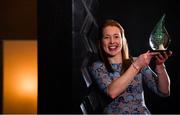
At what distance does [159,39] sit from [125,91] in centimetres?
38

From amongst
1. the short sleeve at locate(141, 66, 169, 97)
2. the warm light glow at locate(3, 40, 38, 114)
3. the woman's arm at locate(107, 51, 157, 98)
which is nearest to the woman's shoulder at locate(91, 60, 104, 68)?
the woman's arm at locate(107, 51, 157, 98)

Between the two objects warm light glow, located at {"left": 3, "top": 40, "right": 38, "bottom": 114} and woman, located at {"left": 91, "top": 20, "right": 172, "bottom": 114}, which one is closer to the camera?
woman, located at {"left": 91, "top": 20, "right": 172, "bottom": 114}

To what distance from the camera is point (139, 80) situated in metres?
2.18

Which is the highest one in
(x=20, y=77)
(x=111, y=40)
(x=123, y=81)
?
(x=111, y=40)

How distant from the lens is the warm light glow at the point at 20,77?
12.6 feet

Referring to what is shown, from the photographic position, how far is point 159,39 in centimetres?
219

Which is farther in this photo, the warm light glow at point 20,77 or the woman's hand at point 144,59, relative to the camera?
the warm light glow at point 20,77

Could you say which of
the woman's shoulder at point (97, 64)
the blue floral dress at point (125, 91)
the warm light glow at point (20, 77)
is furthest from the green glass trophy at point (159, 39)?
the warm light glow at point (20, 77)

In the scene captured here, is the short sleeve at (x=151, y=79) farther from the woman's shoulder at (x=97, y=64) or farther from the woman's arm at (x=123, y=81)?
the woman's shoulder at (x=97, y=64)

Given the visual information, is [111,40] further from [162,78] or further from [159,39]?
[162,78]

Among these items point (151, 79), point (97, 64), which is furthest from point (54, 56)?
point (151, 79)

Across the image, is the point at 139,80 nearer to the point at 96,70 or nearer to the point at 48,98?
the point at 96,70

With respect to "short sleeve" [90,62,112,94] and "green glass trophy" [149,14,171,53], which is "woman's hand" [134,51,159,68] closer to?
"green glass trophy" [149,14,171,53]

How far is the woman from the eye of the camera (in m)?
2.13
